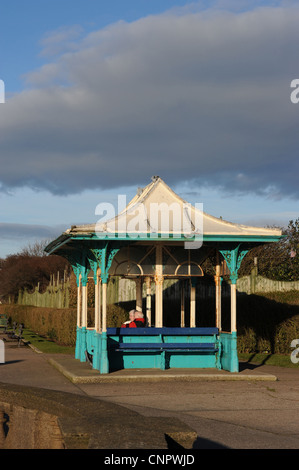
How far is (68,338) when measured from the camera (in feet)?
84.7

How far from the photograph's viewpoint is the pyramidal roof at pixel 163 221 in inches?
615

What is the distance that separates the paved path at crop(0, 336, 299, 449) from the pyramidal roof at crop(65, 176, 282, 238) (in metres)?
3.27

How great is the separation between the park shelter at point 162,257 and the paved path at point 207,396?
71 centimetres

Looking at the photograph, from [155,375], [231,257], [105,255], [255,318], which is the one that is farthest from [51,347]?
[231,257]

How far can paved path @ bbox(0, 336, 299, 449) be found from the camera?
913 centimetres

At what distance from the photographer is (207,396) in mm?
12766

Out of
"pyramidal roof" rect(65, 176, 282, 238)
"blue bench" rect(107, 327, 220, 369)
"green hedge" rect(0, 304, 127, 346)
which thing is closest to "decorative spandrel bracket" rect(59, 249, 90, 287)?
"pyramidal roof" rect(65, 176, 282, 238)

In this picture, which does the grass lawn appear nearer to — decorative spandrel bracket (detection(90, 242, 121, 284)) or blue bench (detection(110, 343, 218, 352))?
blue bench (detection(110, 343, 218, 352))

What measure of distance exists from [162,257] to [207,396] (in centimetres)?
484

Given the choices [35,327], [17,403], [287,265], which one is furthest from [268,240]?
[35,327]
